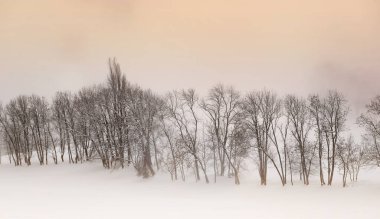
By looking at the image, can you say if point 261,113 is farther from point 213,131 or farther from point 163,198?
point 163,198

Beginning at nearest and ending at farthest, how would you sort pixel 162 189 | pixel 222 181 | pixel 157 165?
1. pixel 162 189
2. pixel 222 181
3. pixel 157 165

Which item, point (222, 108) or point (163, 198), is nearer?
A: point (163, 198)

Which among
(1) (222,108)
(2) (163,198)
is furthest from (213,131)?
(2) (163,198)

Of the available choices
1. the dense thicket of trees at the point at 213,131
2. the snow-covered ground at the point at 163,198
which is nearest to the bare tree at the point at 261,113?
the dense thicket of trees at the point at 213,131

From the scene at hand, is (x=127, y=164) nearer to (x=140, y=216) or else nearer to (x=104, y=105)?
(x=104, y=105)

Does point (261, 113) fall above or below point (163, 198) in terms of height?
above

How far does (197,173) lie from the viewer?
55.3 metres

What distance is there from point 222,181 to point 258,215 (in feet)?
69.7

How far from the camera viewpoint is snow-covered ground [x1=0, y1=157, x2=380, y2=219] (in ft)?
111

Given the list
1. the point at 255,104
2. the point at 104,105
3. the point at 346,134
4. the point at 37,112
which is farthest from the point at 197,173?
the point at 346,134

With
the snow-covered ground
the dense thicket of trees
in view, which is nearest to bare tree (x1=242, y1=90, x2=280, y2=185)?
the dense thicket of trees

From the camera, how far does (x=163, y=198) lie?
144ft

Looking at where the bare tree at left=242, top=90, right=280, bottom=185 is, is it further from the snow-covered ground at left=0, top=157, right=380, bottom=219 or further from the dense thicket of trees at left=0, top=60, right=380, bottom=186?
the snow-covered ground at left=0, top=157, right=380, bottom=219

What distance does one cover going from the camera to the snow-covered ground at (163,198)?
33844mm
